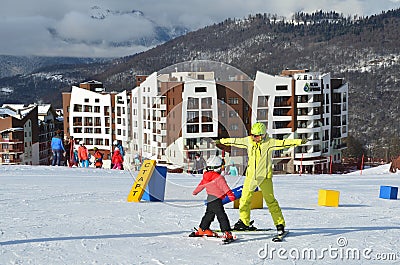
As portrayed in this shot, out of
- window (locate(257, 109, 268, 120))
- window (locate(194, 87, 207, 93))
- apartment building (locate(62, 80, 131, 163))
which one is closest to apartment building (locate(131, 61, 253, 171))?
window (locate(194, 87, 207, 93))

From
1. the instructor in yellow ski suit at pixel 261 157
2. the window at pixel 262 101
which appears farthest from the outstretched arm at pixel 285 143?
the window at pixel 262 101

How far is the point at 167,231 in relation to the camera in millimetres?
7672

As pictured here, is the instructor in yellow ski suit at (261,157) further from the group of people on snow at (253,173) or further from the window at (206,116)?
the window at (206,116)

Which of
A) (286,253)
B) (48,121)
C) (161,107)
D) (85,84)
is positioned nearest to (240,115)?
(161,107)

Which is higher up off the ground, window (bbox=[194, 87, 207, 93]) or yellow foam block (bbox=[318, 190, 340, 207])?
window (bbox=[194, 87, 207, 93])

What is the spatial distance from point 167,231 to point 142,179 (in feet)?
6.75

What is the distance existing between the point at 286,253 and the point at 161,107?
2.67m

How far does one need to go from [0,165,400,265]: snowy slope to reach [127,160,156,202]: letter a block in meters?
0.28

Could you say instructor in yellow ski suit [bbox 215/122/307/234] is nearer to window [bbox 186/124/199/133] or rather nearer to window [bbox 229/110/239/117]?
window [bbox 229/110/239/117]

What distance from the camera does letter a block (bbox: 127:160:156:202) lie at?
8844 millimetres

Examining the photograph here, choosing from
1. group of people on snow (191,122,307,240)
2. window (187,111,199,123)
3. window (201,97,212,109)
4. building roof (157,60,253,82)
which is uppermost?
building roof (157,60,253,82)

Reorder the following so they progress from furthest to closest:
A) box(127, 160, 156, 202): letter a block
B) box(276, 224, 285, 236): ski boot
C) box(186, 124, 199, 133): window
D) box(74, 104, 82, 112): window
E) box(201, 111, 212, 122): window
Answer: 1. box(74, 104, 82, 112): window
2. box(127, 160, 156, 202): letter a block
3. box(186, 124, 199, 133): window
4. box(201, 111, 212, 122): window
5. box(276, 224, 285, 236): ski boot

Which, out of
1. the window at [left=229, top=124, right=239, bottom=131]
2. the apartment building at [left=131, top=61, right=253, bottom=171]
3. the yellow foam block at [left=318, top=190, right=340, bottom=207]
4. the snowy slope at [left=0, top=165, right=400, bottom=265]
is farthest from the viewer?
the yellow foam block at [left=318, top=190, right=340, bottom=207]

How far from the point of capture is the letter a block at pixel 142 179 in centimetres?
884
